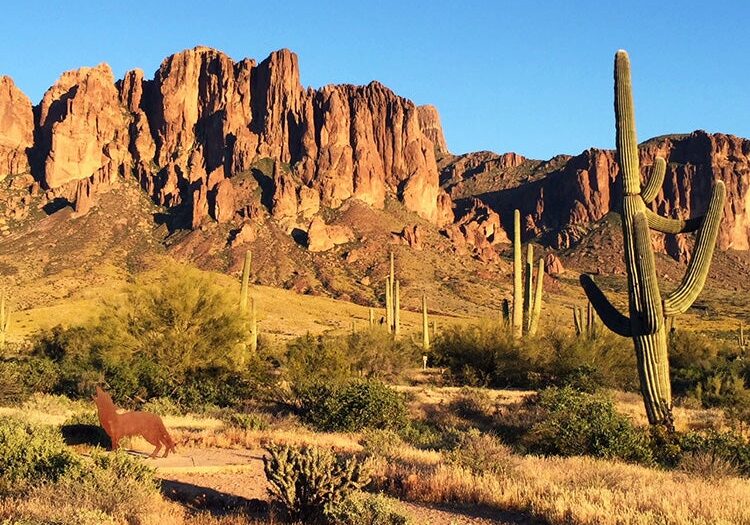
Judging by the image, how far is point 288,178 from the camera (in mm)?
104688

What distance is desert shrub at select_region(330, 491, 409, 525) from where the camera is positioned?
5.40m

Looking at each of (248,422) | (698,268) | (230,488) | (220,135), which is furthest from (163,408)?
(220,135)

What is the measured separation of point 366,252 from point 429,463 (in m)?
83.9

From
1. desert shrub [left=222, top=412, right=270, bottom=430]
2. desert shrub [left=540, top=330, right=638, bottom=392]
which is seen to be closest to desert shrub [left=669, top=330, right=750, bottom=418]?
desert shrub [left=540, top=330, right=638, bottom=392]

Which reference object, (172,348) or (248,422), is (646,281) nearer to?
(248,422)

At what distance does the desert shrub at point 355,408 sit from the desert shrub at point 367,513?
7.62 metres

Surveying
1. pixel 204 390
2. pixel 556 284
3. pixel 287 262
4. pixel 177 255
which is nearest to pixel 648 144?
pixel 556 284

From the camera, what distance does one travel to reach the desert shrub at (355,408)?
1356 cm

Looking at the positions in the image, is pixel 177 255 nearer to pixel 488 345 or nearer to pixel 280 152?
pixel 280 152

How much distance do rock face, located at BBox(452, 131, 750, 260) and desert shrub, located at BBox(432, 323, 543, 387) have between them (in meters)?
103

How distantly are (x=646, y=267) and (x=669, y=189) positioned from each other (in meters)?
136

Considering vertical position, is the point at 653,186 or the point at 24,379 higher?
the point at 653,186

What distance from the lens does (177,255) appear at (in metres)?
83.6

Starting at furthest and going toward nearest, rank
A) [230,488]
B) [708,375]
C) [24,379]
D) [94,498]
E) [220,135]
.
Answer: [220,135] < [708,375] < [24,379] < [230,488] < [94,498]
